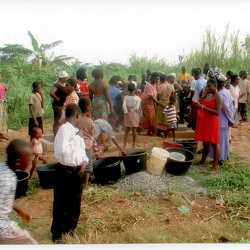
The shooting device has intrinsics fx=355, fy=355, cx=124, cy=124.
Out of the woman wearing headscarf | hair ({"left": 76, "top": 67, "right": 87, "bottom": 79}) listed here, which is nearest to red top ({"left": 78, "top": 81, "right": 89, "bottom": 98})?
hair ({"left": 76, "top": 67, "right": 87, "bottom": 79})

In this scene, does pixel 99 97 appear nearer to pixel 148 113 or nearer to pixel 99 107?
pixel 99 107

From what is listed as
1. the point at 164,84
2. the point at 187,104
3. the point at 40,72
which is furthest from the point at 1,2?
the point at 187,104

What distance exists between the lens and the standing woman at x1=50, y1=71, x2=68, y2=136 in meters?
4.62

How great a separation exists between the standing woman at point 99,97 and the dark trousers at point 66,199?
251 cm

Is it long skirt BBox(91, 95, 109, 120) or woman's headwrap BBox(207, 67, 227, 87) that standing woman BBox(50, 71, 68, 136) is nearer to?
long skirt BBox(91, 95, 109, 120)

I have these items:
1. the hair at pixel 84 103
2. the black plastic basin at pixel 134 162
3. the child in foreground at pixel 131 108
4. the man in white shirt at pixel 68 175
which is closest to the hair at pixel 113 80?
the child in foreground at pixel 131 108

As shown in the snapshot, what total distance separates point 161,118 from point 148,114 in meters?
0.29

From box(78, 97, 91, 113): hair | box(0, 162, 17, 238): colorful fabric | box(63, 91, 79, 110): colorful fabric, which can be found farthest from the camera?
box(63, 91, 79, 110): colorful fabric

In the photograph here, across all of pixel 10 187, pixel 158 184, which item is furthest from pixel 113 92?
pixel 10 187

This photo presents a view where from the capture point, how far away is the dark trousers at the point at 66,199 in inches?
118

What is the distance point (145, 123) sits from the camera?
731cm

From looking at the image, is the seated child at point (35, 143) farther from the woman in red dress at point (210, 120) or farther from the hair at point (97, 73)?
the woman in red dress at point (210, 120)

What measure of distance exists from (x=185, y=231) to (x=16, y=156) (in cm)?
177
